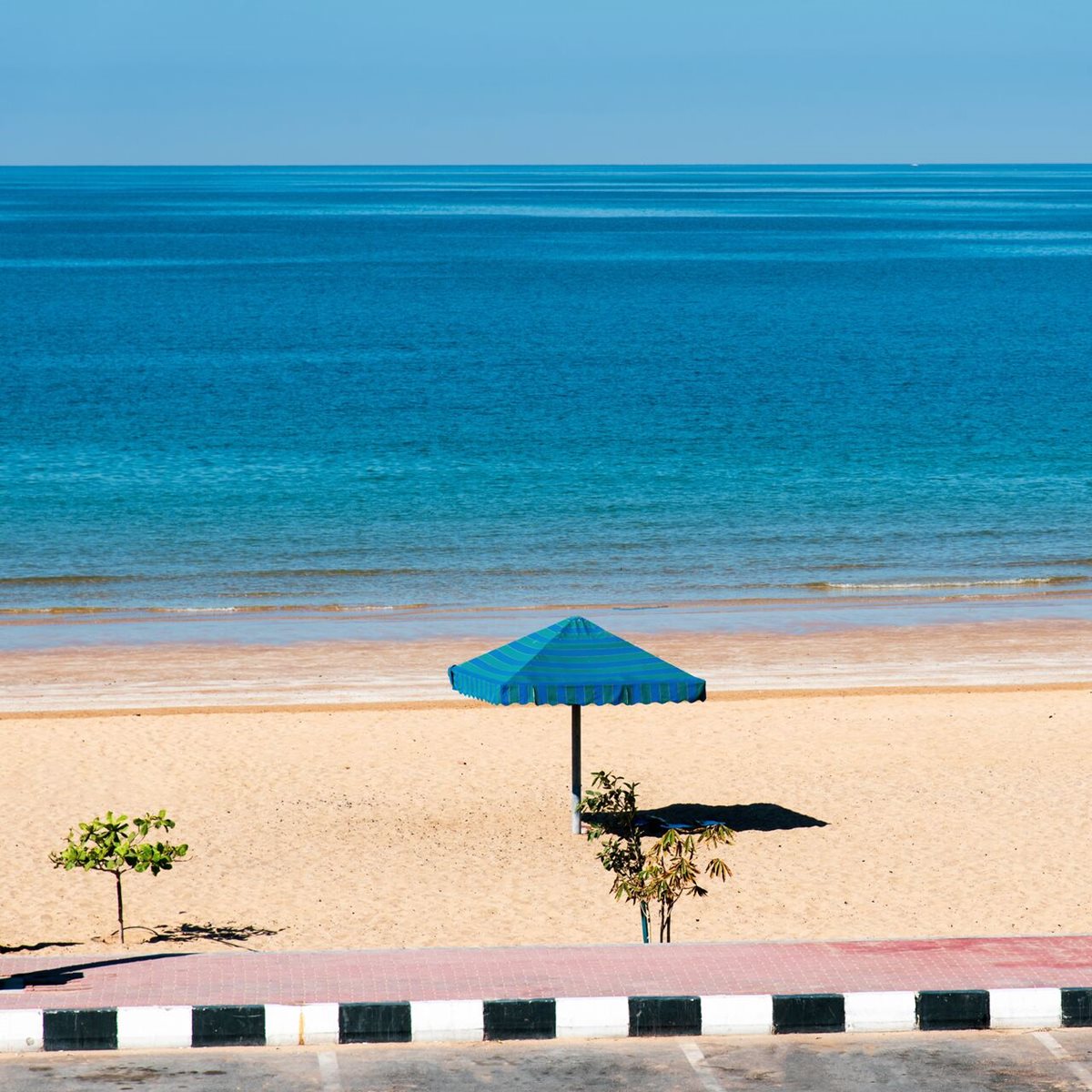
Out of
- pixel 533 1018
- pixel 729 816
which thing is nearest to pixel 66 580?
pixel 729 816

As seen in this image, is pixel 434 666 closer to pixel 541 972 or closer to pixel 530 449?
pixel 541 972

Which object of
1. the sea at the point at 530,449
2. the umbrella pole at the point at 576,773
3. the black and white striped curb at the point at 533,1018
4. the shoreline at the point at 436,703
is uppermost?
the sea at the point at 530,449

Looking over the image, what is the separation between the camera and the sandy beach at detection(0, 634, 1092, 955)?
12.0 metres

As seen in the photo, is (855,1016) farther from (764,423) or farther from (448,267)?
(448,267)

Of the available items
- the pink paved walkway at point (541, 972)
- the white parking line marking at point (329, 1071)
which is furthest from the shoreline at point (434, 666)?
the white parking line marking at point (329, 1071)

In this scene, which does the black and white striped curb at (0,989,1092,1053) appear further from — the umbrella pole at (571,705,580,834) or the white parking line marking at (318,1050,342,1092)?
the umbrella pole at (571,705,580,834)

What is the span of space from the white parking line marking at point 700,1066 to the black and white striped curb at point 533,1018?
0.15m

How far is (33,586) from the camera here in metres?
28.1

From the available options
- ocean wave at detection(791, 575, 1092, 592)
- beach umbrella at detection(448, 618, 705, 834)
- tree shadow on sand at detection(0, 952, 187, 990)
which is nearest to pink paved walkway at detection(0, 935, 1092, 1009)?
tree shadow on sand at detection(0, 952, 187, 990)

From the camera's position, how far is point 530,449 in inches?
1667

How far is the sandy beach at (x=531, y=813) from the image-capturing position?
39.4ft

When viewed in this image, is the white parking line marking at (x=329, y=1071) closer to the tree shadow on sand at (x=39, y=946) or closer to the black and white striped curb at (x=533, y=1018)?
the black and white striped curb at (x=533, y=1018)

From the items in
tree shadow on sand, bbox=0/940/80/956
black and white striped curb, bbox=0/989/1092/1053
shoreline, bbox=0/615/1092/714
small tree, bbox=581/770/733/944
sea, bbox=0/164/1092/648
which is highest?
sea, bbox=0/164/1092/648

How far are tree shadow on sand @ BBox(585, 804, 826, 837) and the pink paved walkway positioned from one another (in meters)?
4.41
